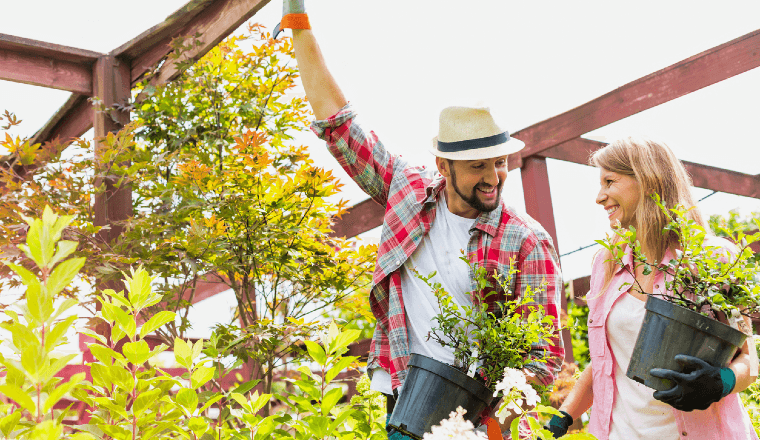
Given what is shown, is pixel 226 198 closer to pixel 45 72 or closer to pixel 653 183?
pixel 45 72

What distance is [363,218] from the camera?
4039mm

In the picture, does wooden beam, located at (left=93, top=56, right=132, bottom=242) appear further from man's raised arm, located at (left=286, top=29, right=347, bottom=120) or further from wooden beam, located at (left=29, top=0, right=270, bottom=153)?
man's raised arm, located at (left=286, top=29, right=347, bottom=120)

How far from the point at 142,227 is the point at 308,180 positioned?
0.71 meters

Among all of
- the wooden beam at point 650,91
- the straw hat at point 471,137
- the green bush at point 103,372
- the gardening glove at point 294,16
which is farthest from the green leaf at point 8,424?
the wooden beam at point 650,91

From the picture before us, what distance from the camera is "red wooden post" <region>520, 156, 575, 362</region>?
10.7 feet

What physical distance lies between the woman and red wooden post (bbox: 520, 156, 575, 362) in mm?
1558

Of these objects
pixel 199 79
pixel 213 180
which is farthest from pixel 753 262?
pixel 199 79

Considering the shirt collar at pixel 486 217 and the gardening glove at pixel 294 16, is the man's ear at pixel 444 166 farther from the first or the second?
the gardening glove at pixel 294 16

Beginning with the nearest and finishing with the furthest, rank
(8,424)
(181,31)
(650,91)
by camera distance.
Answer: (8,424)
(650,91)
(181,31)

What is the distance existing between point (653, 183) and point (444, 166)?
19.8 inches

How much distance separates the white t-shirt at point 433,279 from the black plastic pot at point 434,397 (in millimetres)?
298

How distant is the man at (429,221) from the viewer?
5.01 feet

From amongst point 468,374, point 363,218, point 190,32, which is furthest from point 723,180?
point 468,374

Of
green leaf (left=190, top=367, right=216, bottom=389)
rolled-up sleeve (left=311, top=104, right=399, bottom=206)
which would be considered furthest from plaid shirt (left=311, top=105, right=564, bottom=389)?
green leaf (left=190, top=367, right=216, bottom=389)
